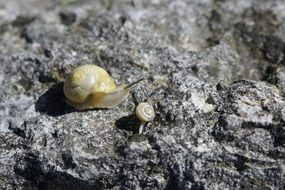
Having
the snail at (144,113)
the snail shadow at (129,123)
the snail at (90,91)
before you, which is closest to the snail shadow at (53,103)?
the snail at (90,91)

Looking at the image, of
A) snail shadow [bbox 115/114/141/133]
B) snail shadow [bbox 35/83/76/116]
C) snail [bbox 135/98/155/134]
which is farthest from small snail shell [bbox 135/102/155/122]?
snail shadow [bbox 35/83/76/116]

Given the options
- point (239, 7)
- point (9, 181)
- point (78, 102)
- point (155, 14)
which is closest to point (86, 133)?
point (78, 102)

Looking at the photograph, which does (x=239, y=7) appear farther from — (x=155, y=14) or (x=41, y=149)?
(x=41, y=149)

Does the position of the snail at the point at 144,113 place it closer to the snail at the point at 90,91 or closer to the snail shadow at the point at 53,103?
the snail at the point at 90,91

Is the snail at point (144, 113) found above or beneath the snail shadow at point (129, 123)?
above

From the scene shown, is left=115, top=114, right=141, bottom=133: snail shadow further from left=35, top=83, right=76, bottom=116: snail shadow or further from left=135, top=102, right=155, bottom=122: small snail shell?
left=35, top=83, right=76, bottom=116: snail shadow

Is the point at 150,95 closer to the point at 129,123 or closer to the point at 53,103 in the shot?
the point at 129,123

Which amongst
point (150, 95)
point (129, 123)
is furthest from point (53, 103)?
point (150, 95)

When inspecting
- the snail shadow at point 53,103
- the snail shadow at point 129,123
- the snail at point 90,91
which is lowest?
the snail shadow at point 53,103
